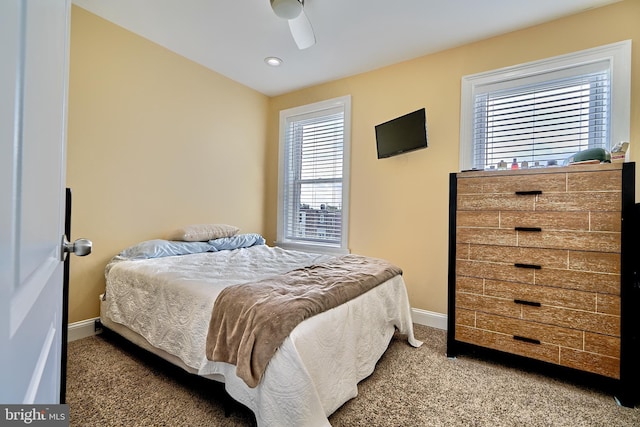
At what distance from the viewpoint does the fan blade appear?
2.08 meters

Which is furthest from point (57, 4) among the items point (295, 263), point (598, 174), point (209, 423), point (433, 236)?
point (433, 236)

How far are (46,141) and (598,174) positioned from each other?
100 inches

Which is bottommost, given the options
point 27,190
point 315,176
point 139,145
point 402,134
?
point 27,190

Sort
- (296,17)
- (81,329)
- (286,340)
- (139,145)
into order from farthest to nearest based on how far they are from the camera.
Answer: (139,145) < (81,329) < (296,17) < (286,340)

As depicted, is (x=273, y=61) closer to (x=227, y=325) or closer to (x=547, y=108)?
(x=547, y=108)

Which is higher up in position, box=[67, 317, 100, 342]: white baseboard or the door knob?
the door knob

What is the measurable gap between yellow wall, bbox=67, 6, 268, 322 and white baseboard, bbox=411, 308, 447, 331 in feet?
7.77

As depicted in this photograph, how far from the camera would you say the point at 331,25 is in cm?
248

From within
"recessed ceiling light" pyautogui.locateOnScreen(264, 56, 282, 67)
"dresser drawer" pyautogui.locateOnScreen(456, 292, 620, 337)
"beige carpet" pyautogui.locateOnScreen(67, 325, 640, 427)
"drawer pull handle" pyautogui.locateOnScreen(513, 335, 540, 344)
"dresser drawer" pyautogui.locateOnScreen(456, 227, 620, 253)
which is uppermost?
"recessed ceiling light" pyautogui.locateOnScreen(264, 56, 282, 67)

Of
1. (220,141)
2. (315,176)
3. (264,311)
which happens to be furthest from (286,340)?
(220,141)

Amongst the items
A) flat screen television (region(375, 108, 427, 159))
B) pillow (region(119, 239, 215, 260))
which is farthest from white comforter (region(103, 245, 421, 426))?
flat screen television (region(375, 108, 427, 159))

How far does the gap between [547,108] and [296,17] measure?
2.18m

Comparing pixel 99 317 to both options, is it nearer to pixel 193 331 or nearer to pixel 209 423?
pixel 193 331

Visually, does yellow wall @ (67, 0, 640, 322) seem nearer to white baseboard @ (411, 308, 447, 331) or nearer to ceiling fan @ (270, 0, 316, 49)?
white baseboard @ (411, 308, 447, 331)
